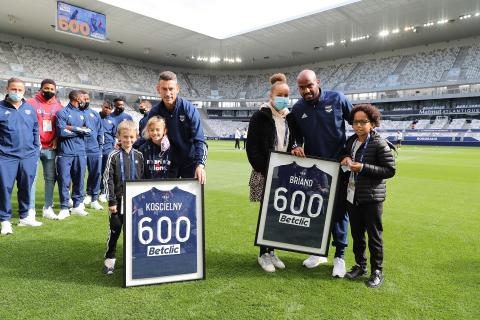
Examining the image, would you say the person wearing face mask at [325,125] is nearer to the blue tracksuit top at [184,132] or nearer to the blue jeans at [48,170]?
the blue tracksuit top at [184,132]

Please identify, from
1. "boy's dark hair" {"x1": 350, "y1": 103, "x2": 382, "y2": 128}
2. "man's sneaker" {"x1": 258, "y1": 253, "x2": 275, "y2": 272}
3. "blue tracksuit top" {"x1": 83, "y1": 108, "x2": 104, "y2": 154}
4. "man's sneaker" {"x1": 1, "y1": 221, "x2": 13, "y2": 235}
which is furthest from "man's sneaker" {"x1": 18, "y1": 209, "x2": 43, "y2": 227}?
"boy's dark hair" {"x1": 350, "y1": 103, "x2": 382, "y2": 128}

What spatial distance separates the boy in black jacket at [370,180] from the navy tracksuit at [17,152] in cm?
444

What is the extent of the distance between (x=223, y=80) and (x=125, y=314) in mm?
64791

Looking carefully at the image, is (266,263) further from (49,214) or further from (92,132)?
(92,132)

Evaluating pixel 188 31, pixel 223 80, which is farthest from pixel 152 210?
pixel 223 80

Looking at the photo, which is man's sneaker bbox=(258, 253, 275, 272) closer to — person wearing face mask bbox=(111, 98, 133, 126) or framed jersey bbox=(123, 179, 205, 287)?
framed jersey bbox=(123, 179, 205, 287)

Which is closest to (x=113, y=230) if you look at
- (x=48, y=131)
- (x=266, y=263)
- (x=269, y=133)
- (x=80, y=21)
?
(x=266, y=263)

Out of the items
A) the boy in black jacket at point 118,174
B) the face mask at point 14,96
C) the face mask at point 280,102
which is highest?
the face mask at point 14,96

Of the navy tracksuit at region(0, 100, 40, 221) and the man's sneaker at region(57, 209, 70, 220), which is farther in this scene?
the man's sneaker at region(57, 209, 70, 220)

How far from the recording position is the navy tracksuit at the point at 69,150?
5.48 metres

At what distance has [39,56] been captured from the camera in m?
42.9

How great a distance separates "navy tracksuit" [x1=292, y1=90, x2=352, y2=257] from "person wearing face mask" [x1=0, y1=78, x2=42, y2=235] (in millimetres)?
3930

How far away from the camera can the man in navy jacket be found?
3.60 meters

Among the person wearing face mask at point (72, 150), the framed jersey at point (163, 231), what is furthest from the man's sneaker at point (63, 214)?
the framed jersey at point (163, 231)
